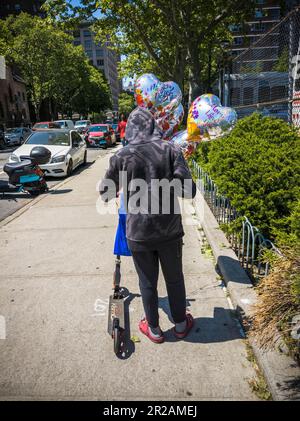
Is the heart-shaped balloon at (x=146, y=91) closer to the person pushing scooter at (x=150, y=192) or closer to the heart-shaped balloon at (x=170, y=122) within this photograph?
the heart-shaped balloon at (x=170, y=122)

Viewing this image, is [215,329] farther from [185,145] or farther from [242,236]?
[185,145]

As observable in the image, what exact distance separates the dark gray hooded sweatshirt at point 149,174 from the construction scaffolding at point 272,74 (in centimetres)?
391

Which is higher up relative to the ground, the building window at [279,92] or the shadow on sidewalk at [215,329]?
the building window at [279,92]

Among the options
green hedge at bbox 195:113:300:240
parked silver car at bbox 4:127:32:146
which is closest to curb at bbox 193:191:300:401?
green hedge at bbox 195:113:300:240

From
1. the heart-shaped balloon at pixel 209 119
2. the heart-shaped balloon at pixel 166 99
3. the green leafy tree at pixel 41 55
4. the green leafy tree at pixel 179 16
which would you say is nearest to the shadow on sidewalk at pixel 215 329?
the heart-shaped balloon at pixel 209 119

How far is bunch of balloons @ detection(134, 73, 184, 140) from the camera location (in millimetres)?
4352

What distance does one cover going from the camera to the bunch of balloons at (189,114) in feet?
12.6

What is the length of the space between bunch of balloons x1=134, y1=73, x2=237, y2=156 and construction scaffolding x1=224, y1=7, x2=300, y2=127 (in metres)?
2.30

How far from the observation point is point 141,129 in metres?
2.62

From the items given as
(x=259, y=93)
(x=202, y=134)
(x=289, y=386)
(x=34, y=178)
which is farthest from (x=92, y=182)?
(x=289, y=386)

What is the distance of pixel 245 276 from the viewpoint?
3682mm

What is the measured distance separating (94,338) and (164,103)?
9.65ft

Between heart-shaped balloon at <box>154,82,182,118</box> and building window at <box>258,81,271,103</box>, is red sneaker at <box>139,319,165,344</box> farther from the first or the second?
building window at <box>258,81,271,103</box>

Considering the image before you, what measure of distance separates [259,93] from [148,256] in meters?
7.26
